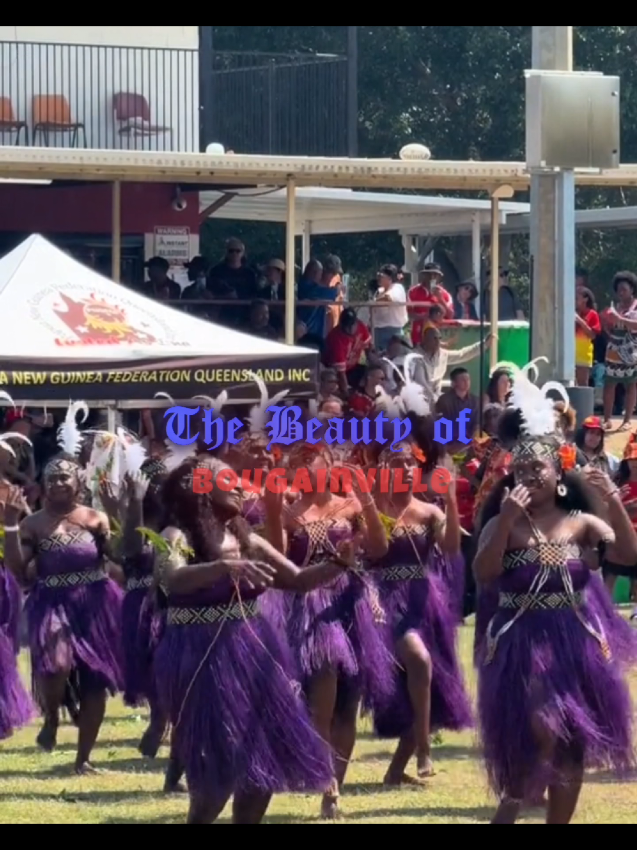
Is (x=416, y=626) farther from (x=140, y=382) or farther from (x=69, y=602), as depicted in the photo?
(x=140, y=382)

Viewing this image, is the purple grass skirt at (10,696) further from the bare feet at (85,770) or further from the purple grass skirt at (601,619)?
the purple grass skirt at (601,619)

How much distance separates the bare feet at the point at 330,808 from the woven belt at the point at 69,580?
2222 millimetres

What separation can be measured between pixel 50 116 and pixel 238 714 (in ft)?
54.6

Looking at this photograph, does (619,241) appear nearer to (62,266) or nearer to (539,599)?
(62,266)

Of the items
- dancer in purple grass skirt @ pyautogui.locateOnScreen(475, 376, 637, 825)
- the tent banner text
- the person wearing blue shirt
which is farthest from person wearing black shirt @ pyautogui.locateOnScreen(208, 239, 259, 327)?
dancer in purple grass skirt @ pyautogui.locateOnScreen(475, 376, 637, 825)

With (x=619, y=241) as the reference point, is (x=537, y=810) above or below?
below

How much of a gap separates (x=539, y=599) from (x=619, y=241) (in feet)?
110

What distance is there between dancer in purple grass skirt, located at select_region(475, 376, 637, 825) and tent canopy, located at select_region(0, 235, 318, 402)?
597cm

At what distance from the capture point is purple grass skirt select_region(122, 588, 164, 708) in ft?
35.2

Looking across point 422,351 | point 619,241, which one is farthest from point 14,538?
point 619,241

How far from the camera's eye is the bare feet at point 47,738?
11125 mm

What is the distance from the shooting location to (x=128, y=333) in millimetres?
14289

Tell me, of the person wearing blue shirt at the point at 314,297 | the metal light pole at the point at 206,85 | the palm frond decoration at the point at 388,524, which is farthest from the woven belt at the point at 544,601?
the metal light pole at the point at 206,85

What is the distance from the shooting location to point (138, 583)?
36.6 feet
